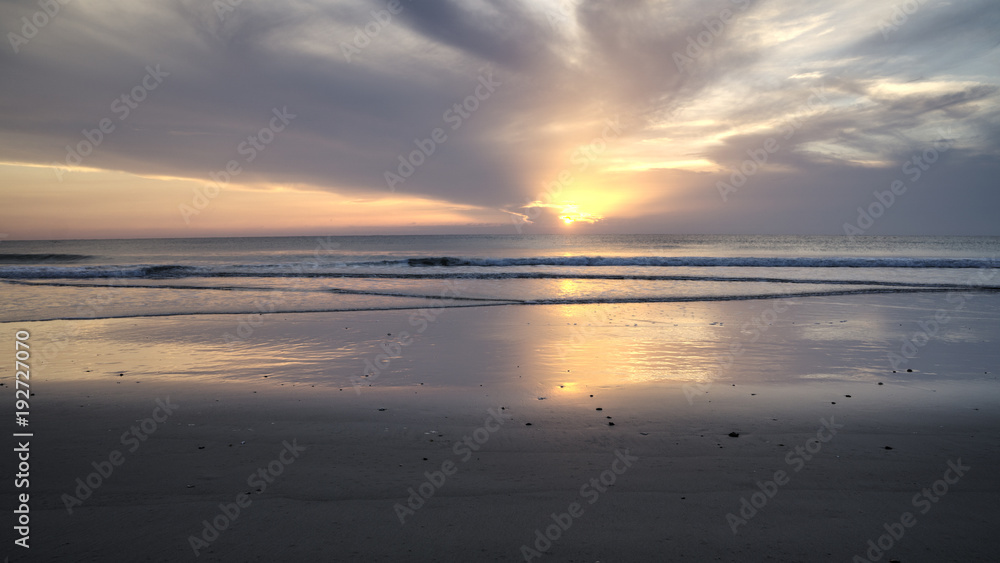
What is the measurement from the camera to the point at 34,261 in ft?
168

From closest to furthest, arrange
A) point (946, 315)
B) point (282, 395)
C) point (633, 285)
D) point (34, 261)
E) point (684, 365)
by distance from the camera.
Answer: point (282, 395)
point (684, 365)
point (946, 315)
point (633, 285)
point (34, 261)

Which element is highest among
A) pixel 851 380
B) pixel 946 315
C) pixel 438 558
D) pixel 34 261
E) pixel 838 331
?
pixel 34 261

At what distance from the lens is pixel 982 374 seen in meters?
7.53

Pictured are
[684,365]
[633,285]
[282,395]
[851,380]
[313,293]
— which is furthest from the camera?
[633,285]

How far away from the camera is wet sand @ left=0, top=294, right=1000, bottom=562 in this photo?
11.3 ft

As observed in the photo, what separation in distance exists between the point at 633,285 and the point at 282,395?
18.5 meters

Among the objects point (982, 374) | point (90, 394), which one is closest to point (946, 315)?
point (982, 374)

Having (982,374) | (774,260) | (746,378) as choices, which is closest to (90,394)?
(746,378)

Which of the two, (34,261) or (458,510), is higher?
(34,261)

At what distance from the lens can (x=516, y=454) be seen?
15.4ft

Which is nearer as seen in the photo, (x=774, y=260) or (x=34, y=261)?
(x=774, y=260)

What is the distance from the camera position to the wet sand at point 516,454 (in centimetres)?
344

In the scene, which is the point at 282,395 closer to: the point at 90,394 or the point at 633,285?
the point at 90,394

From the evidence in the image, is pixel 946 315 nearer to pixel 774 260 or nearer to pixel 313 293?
pixel 313 293
